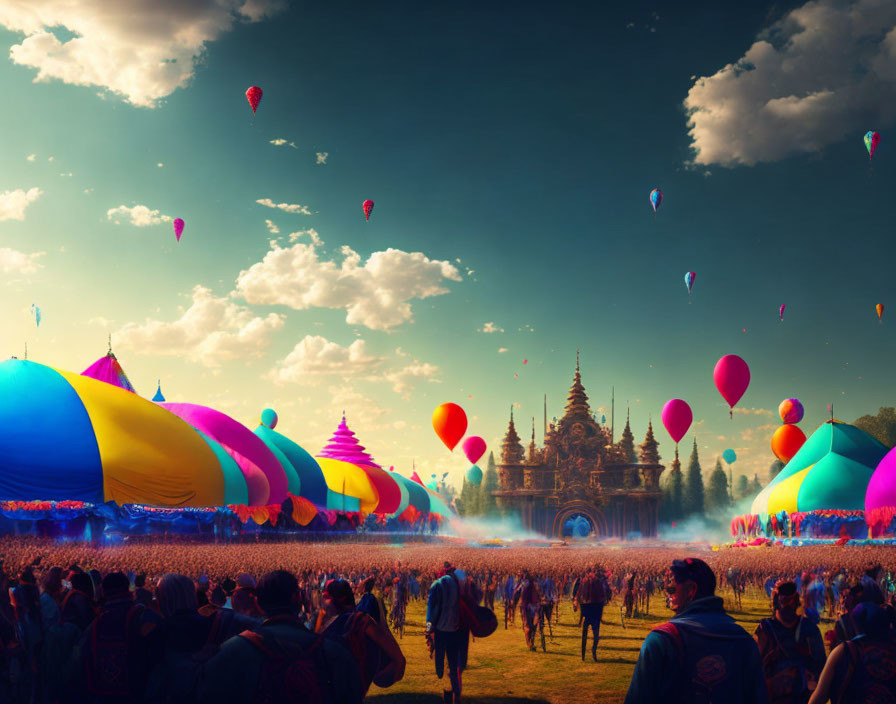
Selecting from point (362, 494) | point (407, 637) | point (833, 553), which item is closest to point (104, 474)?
point (407, 637)

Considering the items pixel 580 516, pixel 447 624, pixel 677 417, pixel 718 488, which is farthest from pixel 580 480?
pixel 447 624

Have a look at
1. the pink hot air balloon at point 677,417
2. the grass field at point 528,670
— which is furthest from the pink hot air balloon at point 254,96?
the pink hot air balloon at point 677,417

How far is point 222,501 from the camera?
27.2m

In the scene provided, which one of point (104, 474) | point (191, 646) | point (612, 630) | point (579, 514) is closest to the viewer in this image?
point (191, 646)

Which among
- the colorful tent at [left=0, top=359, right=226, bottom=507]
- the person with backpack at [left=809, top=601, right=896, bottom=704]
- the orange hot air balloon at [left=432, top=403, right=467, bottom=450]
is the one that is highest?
the orange hot air balloon at [left=432, top=403, right=467, bottom=450]

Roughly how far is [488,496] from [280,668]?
100 metres

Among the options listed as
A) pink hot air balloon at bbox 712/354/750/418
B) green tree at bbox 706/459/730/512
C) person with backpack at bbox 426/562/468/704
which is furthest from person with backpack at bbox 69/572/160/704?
green tree at bbox 706/459/730/512

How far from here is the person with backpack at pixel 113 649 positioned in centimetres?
545

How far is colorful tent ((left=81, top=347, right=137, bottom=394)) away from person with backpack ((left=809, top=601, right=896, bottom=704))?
3086 cm

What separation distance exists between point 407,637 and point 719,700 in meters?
15.5

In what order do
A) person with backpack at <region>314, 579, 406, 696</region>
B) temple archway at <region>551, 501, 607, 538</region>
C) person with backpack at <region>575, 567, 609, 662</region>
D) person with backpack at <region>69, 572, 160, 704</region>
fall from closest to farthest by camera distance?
person with backpack at <region>69, 572, 160, 704</region> < person with backpack at <region>314, 579, 406, 696</region> < person with backpack at <region>575, 567, 609, 662</region> < temple archway at <region>551, 501, 607, 538</region>

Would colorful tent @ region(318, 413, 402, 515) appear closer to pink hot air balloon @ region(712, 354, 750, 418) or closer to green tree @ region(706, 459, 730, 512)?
pink hot air balloon @ region(712, 354, 750, 418)

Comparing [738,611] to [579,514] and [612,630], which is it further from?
[579,514]

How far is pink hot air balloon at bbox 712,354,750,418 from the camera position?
41.8 metres
